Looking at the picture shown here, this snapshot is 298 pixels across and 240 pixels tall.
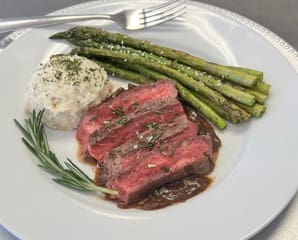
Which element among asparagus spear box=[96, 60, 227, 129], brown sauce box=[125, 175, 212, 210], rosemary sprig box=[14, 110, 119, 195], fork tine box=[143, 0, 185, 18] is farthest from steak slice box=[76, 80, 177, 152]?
fork tine box=[143, 0, 185, 18]

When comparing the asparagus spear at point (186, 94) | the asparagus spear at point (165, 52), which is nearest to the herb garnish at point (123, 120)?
the asparagus spear at point (186, 94)

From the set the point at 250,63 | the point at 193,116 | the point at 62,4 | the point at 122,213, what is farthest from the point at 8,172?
the point at 62,4

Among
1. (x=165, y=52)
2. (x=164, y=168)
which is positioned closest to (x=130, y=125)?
(x=164, y=168)

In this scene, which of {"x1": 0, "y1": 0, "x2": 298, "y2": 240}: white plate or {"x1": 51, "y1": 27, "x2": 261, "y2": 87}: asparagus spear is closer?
{"x1": 0, "y1": 0, "x2": 298, "y2": 240}: white plate

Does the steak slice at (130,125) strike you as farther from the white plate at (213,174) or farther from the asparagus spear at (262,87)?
the asparagus spear at (262,87)

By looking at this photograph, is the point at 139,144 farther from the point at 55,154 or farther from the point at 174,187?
the point at 55,154

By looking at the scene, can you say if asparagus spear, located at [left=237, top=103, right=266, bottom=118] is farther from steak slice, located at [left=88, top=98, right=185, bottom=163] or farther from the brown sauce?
the brown sauce
